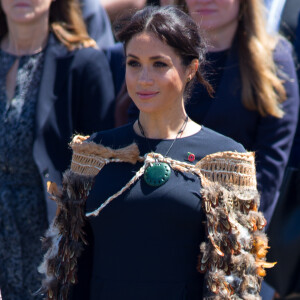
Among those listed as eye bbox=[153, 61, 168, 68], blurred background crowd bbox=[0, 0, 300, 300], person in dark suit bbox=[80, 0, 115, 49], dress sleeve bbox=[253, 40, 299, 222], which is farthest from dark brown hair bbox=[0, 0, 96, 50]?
eye bbox=[153, 61, 168, 68]

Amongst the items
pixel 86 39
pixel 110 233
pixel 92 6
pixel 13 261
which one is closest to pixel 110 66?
pixel 86 39

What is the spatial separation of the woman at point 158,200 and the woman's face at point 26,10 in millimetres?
1390

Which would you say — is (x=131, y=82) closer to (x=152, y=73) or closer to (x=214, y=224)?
(x=152, y=73)

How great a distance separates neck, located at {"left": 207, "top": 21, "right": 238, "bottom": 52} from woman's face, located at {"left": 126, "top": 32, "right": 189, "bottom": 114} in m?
1.08

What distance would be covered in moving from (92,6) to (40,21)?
0.65m

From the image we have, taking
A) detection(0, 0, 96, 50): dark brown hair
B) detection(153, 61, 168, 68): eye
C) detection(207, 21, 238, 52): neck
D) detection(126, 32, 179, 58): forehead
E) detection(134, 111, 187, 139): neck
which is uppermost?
detection(126, 32, 179, 58): forehead

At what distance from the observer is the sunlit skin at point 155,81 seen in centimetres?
348

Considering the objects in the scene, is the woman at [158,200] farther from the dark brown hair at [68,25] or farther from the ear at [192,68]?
the dark brown hair at [68,25]

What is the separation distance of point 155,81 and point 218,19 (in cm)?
126

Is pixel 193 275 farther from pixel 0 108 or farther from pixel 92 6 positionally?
pixel 92 6

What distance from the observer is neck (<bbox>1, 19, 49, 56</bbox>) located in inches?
198

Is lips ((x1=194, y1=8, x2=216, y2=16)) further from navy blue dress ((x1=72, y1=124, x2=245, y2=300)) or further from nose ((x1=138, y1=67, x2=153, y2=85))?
navy blue dress ((x1=72, y1=124, x2=245, y2=300))

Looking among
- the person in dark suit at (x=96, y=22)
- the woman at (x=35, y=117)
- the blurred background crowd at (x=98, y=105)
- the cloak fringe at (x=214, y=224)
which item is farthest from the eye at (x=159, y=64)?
the person in dark suit at (x=96, y=22)

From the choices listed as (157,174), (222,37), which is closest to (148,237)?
(157,174)
